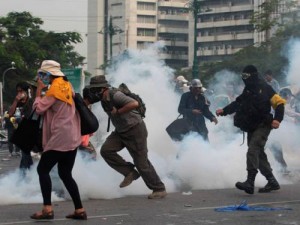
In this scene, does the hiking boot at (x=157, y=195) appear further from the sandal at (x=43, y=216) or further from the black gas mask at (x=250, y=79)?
the sandal at (x=43, y=216)

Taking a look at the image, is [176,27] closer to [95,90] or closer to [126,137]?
[126,137]

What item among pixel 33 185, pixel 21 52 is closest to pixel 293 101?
pixel 33 185

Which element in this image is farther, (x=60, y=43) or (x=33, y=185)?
(x=60, y=43)

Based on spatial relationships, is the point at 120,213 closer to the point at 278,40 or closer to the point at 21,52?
the point at 278,40

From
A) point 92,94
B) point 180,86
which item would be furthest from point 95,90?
point 180,86

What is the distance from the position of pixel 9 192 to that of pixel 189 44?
A: 11859cm

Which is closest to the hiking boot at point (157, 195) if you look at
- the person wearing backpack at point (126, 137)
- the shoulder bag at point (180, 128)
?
the person wearing backpack at point (126, 137)

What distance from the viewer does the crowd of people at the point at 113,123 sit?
26.5ft

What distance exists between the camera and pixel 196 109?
13.9m

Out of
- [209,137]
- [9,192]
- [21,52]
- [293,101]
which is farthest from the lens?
[21,52]

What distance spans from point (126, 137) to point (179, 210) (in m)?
1.49

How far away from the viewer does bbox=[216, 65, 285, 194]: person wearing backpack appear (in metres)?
10.4

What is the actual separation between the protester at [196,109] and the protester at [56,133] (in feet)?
18.6

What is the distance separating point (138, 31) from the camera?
440ft
